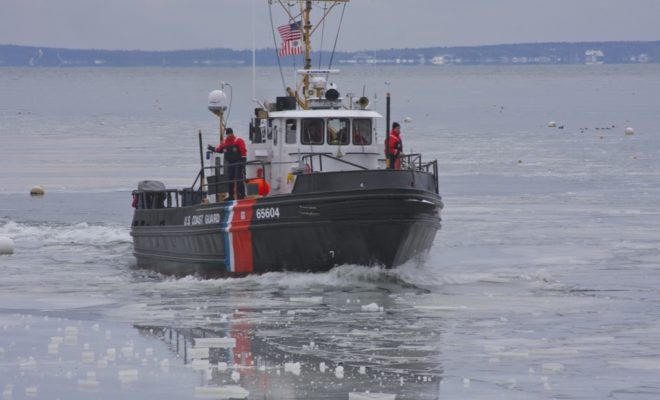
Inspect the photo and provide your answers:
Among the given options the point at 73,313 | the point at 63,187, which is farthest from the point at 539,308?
the point at 63,187

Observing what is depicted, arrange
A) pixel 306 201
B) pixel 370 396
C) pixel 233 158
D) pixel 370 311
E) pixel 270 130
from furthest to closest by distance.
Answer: pixel 270 130, pixel 233 158, pixel 306 201, pixel 370 311, pixel 370 396

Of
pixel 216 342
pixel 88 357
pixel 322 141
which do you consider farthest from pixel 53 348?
pixel 322 141

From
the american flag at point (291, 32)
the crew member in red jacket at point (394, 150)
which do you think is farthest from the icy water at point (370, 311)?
the crew member in red jacket at point (394, 150)

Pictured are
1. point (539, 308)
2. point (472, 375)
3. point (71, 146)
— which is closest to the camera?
point (472, 375)

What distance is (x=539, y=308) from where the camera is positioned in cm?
2041

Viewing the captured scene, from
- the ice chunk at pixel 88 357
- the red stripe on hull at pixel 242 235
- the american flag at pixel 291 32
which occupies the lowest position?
the ice chunk at pixel 88 357

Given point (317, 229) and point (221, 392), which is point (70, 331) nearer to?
point (221, 392)

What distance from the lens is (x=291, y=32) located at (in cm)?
2553

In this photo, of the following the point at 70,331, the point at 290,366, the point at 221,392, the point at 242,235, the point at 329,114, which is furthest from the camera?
the point at 329,114

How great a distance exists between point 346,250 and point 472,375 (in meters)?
6.75

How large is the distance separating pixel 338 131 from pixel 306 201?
7.15 ft

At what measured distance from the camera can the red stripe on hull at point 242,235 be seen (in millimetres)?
22609

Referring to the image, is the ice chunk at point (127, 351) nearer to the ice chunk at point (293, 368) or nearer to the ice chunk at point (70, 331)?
the ice chunk at point (70, 331)

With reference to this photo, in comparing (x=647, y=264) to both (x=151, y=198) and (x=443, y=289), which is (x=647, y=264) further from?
(x=151, y=198)
